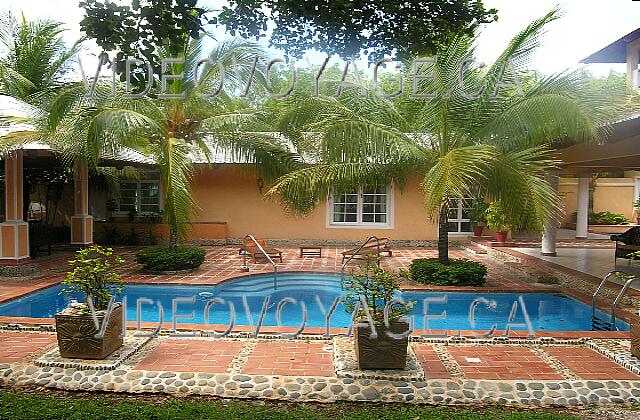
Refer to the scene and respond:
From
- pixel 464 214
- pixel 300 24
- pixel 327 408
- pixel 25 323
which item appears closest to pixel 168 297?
pixel 25 323

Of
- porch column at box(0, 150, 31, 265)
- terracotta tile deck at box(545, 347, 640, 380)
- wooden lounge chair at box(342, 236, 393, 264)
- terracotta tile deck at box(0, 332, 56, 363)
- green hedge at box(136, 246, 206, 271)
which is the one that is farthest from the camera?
wooden lounge chair at box(342, 236, 393, 264)

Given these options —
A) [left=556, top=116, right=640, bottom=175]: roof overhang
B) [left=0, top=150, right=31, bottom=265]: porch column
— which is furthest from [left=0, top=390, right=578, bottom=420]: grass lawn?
[left=0, top=150, right=31, bottom=265]: porch column

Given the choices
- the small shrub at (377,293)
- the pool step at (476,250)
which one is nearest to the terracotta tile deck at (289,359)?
the small shrub at (377,293)

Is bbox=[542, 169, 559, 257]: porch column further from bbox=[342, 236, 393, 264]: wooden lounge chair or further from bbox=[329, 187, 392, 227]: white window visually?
bbox=[329, 187, 392, 227]: white window

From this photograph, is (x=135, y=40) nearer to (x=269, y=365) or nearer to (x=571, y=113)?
(x=269, y=365)

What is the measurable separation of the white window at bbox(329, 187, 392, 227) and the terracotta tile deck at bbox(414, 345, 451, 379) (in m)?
10.7

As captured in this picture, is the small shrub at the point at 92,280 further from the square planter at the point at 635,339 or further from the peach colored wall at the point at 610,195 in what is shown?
the peach colored wall at the point at 610,195

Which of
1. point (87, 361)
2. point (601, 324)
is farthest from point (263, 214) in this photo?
point (87, 361)

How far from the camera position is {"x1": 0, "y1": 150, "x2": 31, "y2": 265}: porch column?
1122cm

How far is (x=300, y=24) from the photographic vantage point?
4582 mm

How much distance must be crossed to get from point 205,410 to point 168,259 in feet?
24.5

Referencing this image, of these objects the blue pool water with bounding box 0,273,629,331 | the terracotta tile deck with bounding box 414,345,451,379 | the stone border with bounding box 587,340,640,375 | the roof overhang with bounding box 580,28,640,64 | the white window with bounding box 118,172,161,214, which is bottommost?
the blue pool water with bounding box 0,273,629,331

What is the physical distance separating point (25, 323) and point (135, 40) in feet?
15.3

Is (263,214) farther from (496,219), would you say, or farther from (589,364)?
(589,364)
